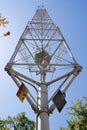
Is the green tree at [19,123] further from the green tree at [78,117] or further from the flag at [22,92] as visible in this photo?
the flag at [22,92]

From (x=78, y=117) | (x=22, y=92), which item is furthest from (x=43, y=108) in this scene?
(x=78, y=117)

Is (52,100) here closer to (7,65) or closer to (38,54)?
(7,65)

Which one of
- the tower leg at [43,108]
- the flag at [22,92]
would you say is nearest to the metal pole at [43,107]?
the tower leg at [43,108]

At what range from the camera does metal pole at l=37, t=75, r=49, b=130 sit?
347 inches

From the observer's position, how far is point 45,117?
8992mm

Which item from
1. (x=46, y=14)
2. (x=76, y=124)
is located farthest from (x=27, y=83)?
(x=76, y=124)

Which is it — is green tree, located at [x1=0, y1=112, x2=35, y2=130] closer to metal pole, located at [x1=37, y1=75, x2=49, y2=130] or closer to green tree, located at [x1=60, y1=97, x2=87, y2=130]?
green tree, located at [x1=60, y1=97, x2=87, y2=130]

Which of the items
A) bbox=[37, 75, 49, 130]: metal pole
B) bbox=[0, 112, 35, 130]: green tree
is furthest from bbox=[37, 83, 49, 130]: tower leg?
bbox=[0, 112, 35, 130]: green tree

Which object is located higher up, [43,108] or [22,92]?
[22,92]

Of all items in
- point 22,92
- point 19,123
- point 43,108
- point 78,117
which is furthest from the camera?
point 19,123

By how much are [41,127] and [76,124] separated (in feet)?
44.2

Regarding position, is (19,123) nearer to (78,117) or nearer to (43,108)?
(78,117)

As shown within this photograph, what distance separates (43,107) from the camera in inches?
365

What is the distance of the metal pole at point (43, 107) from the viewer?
8.82 meters
